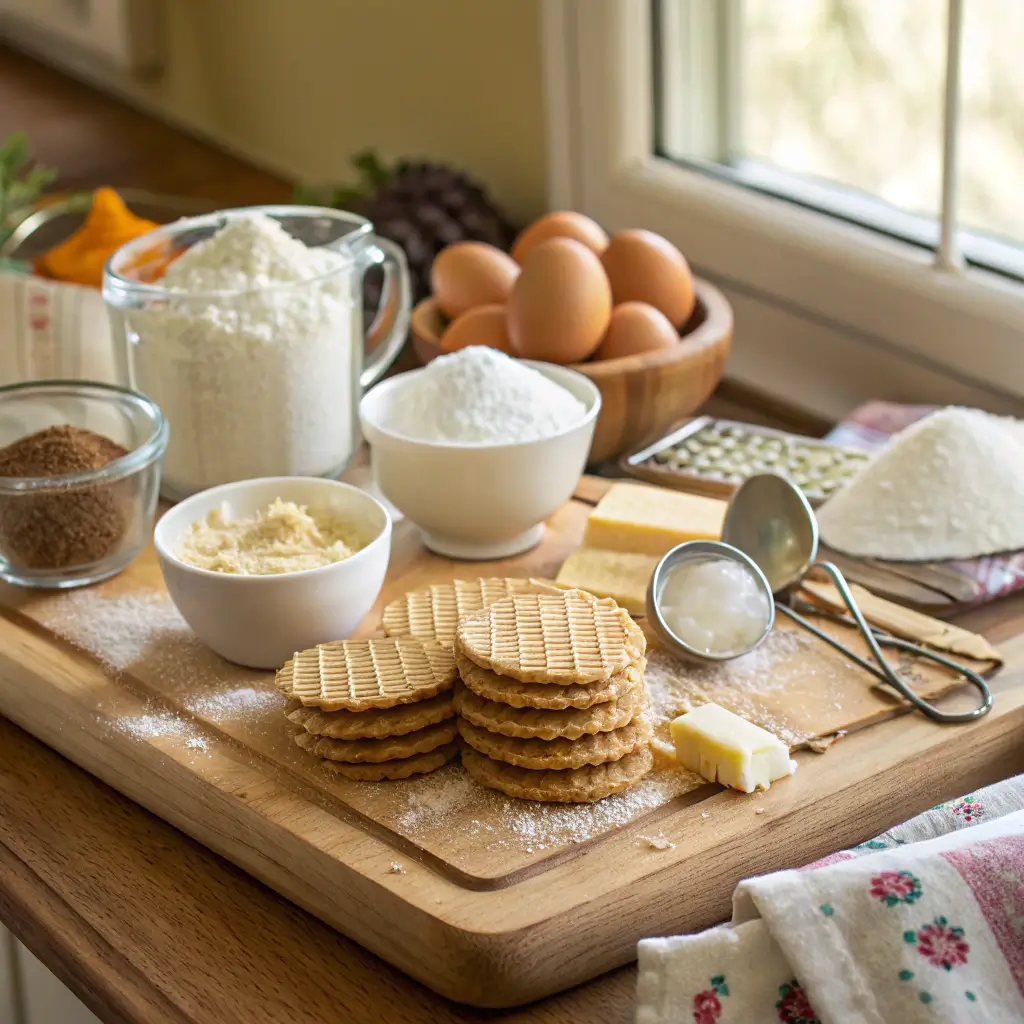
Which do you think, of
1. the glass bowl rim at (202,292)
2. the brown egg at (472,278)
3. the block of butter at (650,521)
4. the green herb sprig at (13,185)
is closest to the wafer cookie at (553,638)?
the block of butter at (650,521)

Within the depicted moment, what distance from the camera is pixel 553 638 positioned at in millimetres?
828

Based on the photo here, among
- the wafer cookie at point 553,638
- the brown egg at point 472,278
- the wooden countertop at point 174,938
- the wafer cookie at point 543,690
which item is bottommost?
the wooden countertop at point 174,938

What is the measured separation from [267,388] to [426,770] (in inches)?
14.9

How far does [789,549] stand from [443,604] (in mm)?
239

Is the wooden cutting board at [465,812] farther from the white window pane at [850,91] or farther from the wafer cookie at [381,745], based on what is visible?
the white window pane at [850,91]

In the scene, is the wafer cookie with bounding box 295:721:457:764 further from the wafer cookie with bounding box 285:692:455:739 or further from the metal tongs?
the metal tongs

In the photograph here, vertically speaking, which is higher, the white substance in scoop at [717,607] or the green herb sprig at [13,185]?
the green herb sprig at [13,185]

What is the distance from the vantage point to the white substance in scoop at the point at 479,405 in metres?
1.02

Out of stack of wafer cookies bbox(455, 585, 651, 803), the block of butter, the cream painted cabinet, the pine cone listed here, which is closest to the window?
the pine cone

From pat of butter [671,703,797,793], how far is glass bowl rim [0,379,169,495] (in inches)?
16.9

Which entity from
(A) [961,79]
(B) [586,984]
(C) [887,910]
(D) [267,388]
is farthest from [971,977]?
(A) [961,79]

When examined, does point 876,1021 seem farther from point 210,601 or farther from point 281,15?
point 281,15

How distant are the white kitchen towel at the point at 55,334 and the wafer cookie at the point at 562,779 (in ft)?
2.03

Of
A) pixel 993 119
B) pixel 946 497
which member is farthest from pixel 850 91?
pixel 946 497
